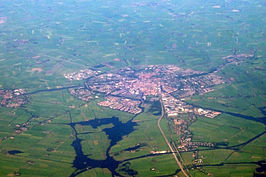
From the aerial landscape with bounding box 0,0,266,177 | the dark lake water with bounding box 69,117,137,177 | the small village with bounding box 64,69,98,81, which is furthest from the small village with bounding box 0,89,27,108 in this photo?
the dark lake water with bounding box 69,117,137,177

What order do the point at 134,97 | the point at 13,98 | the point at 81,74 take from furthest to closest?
the point at 81,74
the point at 134,97
the point at 13,98

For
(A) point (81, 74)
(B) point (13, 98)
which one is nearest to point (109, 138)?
(B) point (13, 98)

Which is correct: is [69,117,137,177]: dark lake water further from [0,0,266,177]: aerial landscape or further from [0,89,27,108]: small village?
[0,89,27,108]: small village

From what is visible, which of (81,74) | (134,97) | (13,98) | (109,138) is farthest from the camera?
(81,74)

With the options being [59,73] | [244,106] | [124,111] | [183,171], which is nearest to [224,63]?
[244,106]

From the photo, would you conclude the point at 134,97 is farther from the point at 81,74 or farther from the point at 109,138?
the point at 81,74

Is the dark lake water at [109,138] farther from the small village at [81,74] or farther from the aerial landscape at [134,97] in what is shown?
the small village at [81,74]

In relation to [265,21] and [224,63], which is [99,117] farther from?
[265,21]

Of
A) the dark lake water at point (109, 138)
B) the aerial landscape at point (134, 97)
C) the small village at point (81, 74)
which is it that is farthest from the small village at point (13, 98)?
the dark lake water at point (109, 138)
